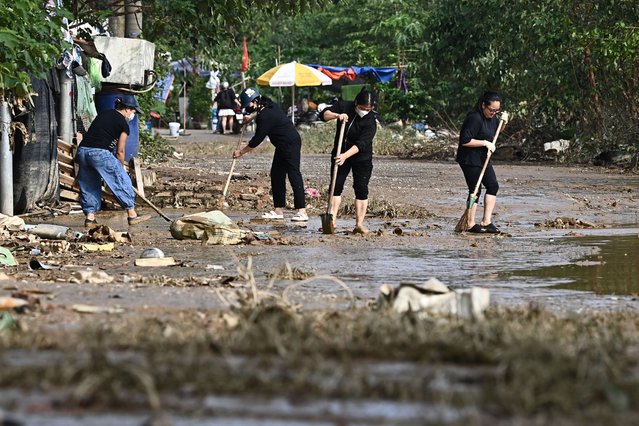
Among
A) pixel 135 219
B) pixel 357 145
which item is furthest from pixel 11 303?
pixel 135 219

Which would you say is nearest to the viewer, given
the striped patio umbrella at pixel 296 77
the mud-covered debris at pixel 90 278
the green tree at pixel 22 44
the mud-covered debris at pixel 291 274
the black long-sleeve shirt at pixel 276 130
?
the mud-covered debris at pixel 90 278

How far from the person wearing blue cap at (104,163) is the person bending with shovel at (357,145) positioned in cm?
244

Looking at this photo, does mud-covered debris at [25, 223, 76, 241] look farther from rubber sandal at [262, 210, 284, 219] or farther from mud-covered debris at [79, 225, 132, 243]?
rubber sandal at [262, 210, 284, 219]

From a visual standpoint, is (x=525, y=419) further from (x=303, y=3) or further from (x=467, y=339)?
(x=303, y=3)

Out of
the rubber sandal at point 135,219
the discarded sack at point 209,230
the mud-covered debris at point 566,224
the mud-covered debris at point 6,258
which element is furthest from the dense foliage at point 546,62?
the mud-covered debris at point 6,258

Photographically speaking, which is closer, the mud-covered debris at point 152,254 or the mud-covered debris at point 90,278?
the mud-covered debris at point 90,278

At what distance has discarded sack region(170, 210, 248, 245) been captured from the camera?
12633 millimetres

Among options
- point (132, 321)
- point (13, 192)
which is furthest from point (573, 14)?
point (132, 321)

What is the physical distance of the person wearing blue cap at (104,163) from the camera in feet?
47.8

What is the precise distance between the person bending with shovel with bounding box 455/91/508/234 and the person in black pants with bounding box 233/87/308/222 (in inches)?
85.1

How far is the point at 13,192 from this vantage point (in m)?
15.4

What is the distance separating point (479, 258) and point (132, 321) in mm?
5577

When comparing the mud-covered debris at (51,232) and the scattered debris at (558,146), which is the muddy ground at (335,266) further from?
the scattered debris at (558,146)

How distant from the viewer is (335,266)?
1080cm
